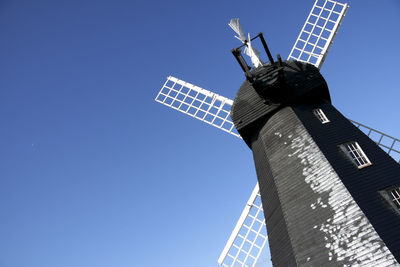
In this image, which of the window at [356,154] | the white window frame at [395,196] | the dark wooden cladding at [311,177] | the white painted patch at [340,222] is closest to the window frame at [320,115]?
the dark wooden cladding at [311,177]

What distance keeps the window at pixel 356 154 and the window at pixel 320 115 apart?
55.7 inches

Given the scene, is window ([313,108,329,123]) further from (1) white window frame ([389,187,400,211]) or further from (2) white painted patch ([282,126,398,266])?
(1) white window frame ([389,187,400,211])

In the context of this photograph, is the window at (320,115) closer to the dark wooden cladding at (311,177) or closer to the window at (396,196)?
the dark wooden cladding at (311,177)

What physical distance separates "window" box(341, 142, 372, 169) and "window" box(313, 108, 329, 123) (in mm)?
Answer: 1415

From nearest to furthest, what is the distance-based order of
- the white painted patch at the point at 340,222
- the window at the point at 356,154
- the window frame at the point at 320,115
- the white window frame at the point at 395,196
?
1. the white painted patch at the point at 340,222
2. the white window frame at the point at 395,196
3. the window at the point at 356,154
4. the window frame at the point at 320,115

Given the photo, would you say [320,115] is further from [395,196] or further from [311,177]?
[395,196]

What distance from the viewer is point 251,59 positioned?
1455 centimetres

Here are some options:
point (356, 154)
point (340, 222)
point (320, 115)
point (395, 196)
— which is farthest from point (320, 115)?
A: point (340, 222)

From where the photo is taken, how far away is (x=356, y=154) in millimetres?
9688

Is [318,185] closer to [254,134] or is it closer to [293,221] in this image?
[293,221]

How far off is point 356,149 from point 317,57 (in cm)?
737

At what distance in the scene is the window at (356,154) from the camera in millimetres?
9245

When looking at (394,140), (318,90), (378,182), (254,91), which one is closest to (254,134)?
(254,91)

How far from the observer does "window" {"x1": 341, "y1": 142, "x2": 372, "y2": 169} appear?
9.25 metres
